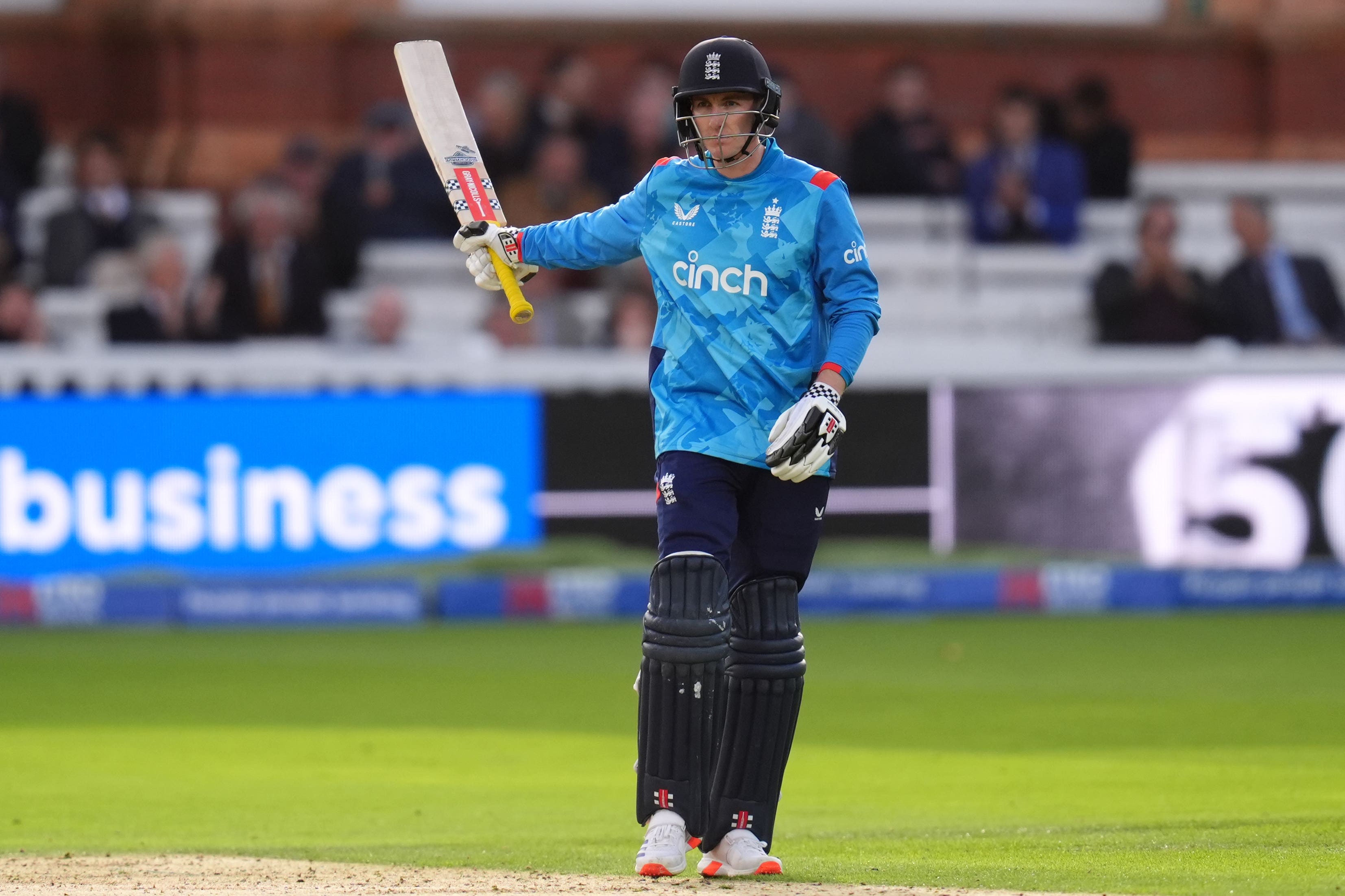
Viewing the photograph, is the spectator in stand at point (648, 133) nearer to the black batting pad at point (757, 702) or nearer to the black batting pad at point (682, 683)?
the black batting pad at point (757, 702)

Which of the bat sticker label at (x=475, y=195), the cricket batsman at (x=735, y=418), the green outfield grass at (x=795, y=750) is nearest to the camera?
the cricket batsman at (x=735, y=418)

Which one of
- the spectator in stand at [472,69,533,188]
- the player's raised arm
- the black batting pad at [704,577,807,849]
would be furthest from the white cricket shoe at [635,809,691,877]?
the spectator in stand at [472,69,533,188]

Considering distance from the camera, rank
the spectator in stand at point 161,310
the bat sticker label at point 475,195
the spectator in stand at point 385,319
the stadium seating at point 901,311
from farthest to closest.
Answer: the spectator in stand at point 385,319, the spectator in stand at point 161,310, the stadium seating at point 901,311, the bat sticker label at point 475,195

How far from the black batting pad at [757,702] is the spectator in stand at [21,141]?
12.5m

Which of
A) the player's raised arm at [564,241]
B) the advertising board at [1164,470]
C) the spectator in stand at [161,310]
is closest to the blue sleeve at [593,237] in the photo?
the player's raised arm at [564,241]

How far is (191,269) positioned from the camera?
52.7 feet

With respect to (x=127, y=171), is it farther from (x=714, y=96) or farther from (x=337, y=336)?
(x=714, y=96)

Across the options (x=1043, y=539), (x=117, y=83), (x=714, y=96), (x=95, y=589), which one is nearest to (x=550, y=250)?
(x=714, y=96)

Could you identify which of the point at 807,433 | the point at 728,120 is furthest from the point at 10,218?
the point at 807,433

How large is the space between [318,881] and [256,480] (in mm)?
7884

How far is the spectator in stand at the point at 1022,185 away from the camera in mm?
17062

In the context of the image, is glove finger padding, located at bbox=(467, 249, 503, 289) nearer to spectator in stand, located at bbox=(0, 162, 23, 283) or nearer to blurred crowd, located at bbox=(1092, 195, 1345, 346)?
blurred crowd, located at bbox=(1092, 195, 1345, 346)

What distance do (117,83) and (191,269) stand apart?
3938 mm

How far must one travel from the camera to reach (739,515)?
563 cm
